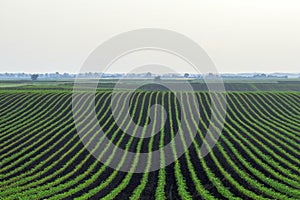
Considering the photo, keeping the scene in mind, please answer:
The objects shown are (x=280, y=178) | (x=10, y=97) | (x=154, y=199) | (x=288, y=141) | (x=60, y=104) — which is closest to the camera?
(x=154, y=199)

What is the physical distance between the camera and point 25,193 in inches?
629

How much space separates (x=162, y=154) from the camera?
23312mm

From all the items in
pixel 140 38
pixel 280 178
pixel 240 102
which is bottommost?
pixel 280 178

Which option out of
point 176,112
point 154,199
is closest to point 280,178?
point 154,199

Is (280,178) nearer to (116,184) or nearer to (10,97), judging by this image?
(116,184)

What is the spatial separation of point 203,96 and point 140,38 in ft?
84.1

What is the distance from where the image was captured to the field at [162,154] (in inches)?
658

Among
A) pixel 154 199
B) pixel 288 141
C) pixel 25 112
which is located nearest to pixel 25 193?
pixel 154 199

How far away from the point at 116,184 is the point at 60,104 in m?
24.3

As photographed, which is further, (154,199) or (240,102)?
(240,102)

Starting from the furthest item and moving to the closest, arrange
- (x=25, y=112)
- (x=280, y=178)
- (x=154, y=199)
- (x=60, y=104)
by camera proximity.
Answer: (x=60, y=104), (x=25, y=112), (x=280, y=178), (x=154, y=199)

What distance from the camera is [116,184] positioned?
1809 cm

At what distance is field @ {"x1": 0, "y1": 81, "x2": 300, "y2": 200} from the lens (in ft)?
54.8

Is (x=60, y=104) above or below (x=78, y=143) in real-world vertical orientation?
above
